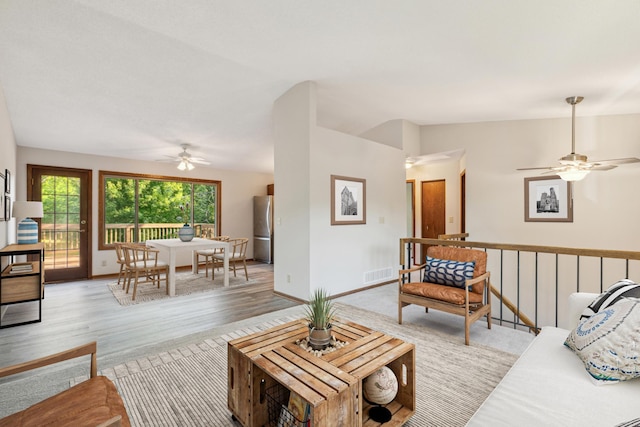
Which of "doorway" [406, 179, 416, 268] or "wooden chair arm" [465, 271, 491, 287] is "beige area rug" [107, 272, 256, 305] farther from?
"doorway" [406, 179, 416, 268]

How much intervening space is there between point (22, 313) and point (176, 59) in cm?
361

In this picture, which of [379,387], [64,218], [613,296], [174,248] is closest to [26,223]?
[64,218]

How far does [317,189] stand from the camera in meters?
4.17

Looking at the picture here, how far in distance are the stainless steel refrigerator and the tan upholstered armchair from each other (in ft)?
14.9

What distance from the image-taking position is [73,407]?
4.26 ft

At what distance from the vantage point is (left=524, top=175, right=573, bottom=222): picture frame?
4.67 m

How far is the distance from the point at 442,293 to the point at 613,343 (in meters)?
1.55

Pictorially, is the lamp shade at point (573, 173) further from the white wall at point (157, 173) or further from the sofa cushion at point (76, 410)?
the white wall at point (157, 173)

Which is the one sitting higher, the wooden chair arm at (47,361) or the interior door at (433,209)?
the interior door at (433,209)

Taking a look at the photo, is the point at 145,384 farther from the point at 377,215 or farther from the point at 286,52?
the point at 377,215

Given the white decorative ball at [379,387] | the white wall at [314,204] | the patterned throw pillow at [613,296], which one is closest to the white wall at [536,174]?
the white wall at [314,204]

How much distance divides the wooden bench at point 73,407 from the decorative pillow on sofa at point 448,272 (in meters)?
2.87

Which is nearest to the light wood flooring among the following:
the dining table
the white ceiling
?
the dining table

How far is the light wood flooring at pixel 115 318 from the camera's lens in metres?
2.89
